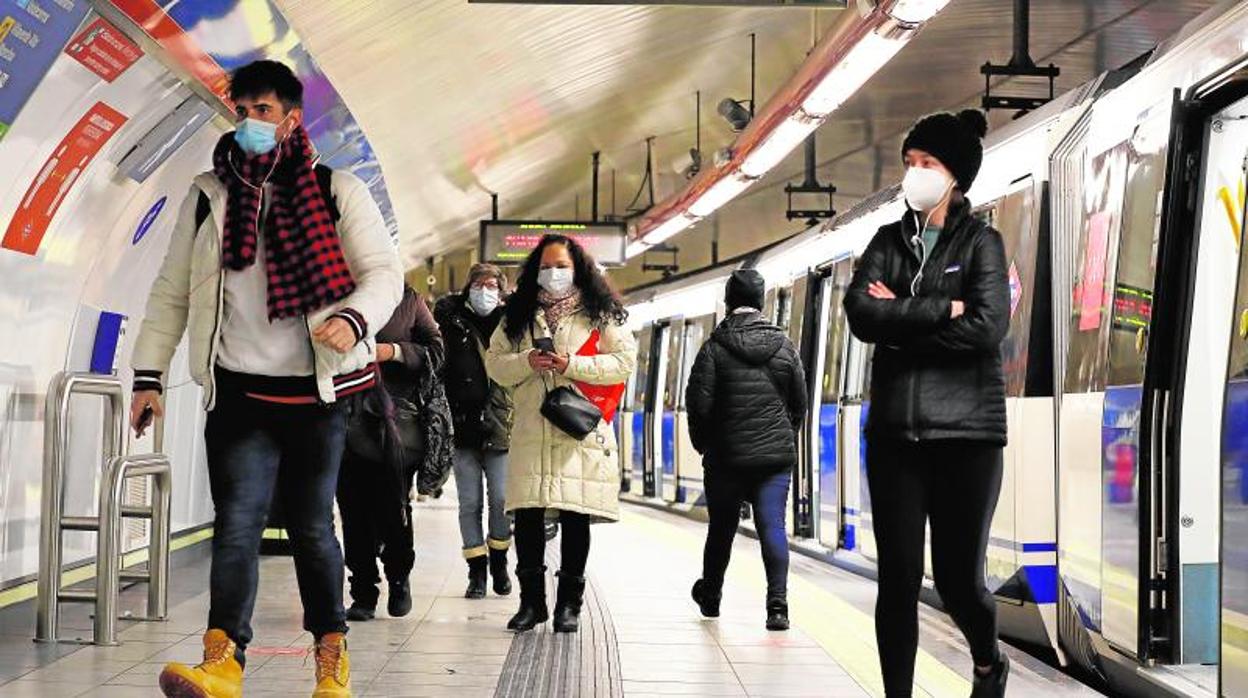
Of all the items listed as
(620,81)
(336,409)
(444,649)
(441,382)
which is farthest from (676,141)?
(336,409)

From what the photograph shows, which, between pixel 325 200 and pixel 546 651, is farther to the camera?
pixel 546 651

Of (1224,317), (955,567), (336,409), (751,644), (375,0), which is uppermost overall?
(375,0)

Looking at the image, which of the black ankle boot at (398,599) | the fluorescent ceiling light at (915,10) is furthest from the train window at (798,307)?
the black ankle boot at (398,599)

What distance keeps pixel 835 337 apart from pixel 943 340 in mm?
7065

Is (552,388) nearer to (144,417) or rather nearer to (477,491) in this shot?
A: (477,491)

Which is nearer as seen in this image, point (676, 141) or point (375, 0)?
point (375, 0)

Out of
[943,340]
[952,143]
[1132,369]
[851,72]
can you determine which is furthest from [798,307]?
[943,340]

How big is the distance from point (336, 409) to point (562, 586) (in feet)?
7.81

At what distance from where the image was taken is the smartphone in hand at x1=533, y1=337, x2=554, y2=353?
695 cm

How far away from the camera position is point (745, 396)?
771 centimetres

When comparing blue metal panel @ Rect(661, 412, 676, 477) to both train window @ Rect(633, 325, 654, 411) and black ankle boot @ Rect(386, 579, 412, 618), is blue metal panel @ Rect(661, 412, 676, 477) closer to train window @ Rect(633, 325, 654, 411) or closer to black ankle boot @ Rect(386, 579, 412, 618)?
train window @ Rect(633, 325, 654, 411)

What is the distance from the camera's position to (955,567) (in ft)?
15.1

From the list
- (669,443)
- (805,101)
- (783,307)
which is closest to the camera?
(805,101)

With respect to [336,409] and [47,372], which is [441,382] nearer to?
[47,372]
